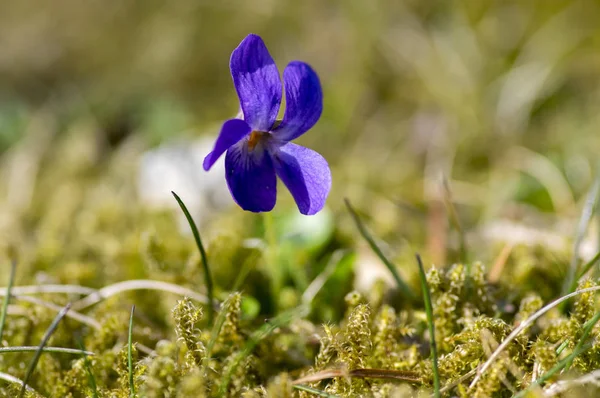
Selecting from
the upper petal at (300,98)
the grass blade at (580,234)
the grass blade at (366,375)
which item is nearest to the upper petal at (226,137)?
the upper petal at (300,98)

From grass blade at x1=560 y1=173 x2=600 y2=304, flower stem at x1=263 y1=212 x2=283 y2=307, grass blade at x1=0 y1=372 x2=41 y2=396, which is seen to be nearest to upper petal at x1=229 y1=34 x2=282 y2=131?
flower stem at x1=263 y1=212 x2=283 y2=307

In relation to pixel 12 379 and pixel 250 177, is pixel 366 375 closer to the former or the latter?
pixel 250 177

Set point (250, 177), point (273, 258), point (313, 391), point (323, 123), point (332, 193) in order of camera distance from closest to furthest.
A: point (313, 391) < point (250, 177) < point (273, 258) < point (332, 193) < point (323, 123)

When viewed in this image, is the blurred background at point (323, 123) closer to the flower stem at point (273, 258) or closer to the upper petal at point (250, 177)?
the flower stem at point (273, 258)

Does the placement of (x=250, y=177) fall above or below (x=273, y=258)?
above

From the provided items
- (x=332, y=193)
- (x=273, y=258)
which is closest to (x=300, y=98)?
(x=273, y=258)

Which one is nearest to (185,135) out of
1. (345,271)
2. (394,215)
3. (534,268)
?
(394,215)

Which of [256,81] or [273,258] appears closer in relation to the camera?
[256,81]

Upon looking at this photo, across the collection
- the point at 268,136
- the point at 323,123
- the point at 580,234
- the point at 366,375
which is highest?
the point at 323,123
